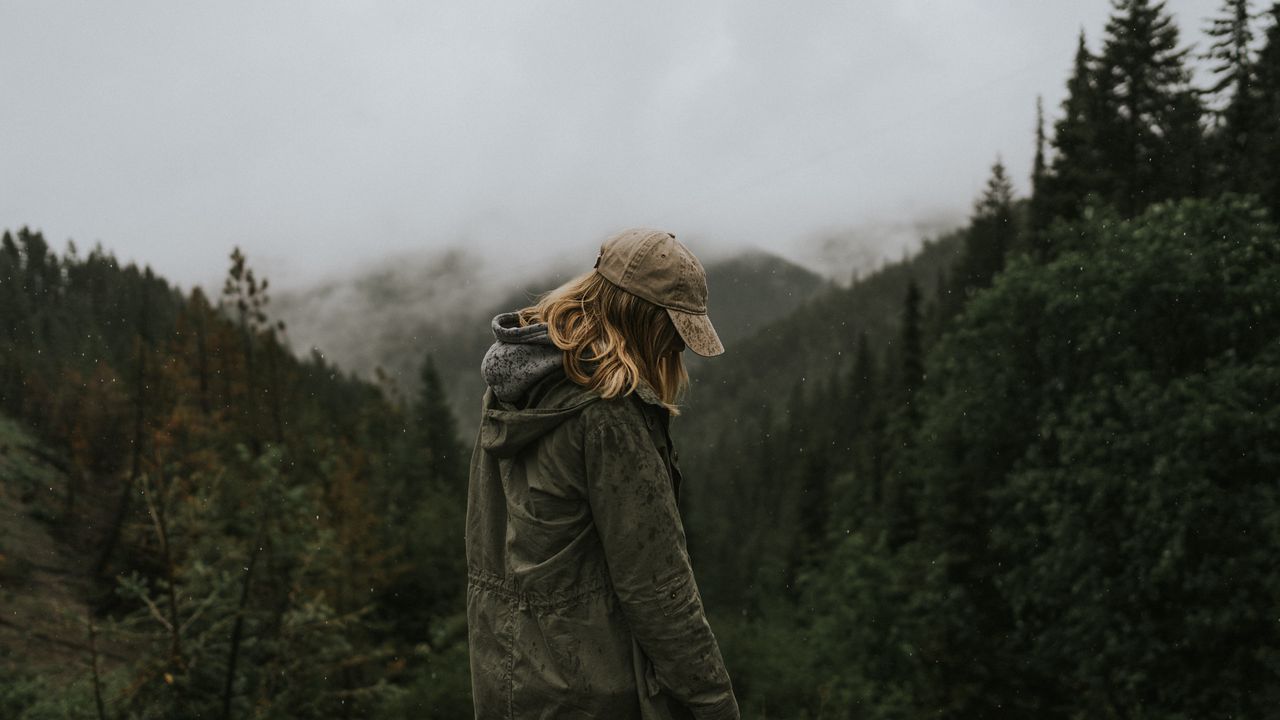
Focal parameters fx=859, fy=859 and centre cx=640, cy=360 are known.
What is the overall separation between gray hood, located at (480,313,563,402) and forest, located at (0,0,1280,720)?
522cm

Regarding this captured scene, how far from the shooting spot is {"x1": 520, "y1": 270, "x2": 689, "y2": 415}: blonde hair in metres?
2.07

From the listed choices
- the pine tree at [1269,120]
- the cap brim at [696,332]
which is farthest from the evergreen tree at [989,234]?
the cap brim at [696,332]

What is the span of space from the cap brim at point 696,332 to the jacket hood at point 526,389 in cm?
29

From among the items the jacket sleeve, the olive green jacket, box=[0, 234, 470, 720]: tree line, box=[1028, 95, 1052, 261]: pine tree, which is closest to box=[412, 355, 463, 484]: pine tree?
box=[0, 234, 470, 720]: tree line

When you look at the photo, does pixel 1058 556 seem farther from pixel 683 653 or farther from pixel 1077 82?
pixel 1077 82

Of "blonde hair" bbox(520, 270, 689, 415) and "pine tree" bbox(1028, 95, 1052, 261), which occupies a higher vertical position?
"pine tree" bbox(1028, 95, 1052, 261)

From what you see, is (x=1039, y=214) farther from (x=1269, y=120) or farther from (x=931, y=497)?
(x=931, y=497)

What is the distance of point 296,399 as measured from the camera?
33.3m

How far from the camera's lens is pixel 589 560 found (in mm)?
2158

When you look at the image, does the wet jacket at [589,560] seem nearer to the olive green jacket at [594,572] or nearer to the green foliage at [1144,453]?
the olive green jacket at [594,572]

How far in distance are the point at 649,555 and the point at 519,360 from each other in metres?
0.57

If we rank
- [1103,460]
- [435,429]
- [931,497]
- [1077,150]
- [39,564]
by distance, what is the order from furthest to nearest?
1. [435,429]
2. [1077,150]
3. [931,497]
4. [1103,460]
5. [39,564]

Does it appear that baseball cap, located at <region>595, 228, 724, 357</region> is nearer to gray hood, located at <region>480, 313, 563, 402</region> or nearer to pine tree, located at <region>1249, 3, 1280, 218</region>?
gray hood, located at <region>480, 313, 563, 402</region>

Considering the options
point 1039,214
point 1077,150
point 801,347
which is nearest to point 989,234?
point 1039,214
